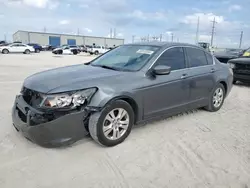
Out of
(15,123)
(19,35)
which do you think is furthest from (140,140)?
(19,35)

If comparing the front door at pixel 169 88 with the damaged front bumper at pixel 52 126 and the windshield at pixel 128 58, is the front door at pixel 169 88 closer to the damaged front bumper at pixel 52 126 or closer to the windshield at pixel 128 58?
the windshield at pixel 128 58

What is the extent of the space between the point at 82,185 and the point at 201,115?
3.36 metres

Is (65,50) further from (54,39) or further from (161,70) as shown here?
(54,39)

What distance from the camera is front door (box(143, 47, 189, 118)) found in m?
3.94

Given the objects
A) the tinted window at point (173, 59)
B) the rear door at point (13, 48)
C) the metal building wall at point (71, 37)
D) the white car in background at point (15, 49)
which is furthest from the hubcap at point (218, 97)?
the metal building wall at point (71, 37)

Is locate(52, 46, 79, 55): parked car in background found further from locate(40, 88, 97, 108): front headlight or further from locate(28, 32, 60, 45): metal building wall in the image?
locate(40, 88, 97, 108): front headlight

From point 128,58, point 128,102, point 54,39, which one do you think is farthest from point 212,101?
point 54,39

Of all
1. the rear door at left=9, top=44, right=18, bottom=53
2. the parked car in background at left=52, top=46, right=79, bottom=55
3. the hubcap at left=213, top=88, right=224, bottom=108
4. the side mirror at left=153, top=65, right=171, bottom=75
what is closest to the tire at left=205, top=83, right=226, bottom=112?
the hubcap at left=213, top=88, right=224, bottom=108

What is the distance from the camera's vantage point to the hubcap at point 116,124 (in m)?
3.48

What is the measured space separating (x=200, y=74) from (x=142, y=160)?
2419mm

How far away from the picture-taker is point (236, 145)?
12.4ft

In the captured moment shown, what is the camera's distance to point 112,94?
11.2 ft

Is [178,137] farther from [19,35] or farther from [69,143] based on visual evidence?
[19,35]

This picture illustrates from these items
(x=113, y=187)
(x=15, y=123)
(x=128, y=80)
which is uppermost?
(x=128, y=80)
